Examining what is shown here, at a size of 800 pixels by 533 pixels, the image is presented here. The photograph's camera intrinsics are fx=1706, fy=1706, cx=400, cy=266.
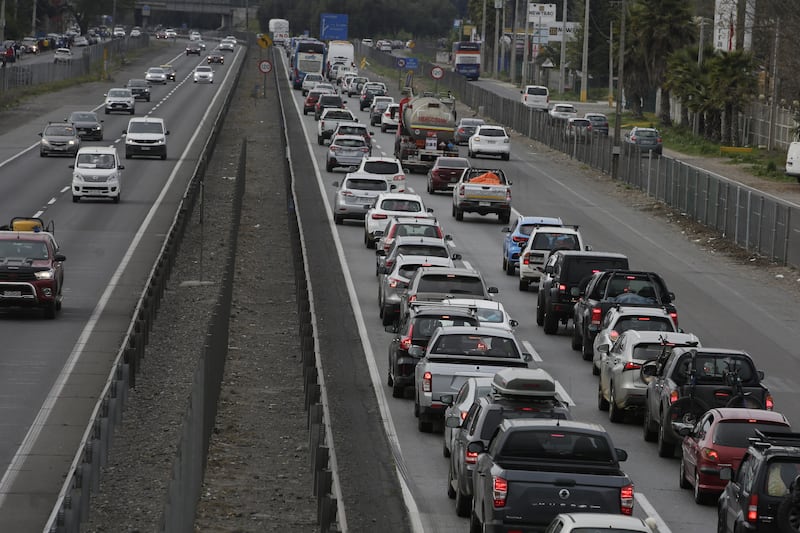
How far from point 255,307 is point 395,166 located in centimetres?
1965

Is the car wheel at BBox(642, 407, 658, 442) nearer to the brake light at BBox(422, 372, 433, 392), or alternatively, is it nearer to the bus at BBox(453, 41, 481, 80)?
the brake light at BBox(422, 372, 433, 392)

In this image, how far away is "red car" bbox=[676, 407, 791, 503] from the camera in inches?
734

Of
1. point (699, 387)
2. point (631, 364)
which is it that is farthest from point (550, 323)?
point (699, 387)

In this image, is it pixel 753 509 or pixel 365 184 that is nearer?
pixel 753 509

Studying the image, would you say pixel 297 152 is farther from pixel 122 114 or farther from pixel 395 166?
pixel 122 114

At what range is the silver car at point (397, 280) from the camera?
32.1 meters

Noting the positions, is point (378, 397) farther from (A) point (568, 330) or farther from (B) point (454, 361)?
(A) point (568, 330)

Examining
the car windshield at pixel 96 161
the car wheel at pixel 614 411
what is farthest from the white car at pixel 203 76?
the car wheel at pixel 614 411

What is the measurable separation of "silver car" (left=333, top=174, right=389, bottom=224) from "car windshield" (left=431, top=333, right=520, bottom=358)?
25878 mm

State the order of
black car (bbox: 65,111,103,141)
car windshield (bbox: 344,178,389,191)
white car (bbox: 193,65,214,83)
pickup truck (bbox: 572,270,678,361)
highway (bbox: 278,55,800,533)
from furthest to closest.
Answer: white car (bbox: 193,65,214,83) → black car (bbox: 65,111,103,141) → car windshield (bbox: 344,178,389,191) → pickup truck (bbox: 572,270,678,361) → highway (bbox: 278,55,800,533)

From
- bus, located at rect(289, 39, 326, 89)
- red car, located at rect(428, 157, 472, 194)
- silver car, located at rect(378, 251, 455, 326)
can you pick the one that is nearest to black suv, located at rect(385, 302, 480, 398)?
silver car, located at rect(378, 251, 455, 326)

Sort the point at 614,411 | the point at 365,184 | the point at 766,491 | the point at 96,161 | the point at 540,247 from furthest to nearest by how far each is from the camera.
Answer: the point at 96,161 → the point at 365,184 → the point at 540,247 → the point at 614,411 → the point at 766,491

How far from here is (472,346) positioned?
908 inches

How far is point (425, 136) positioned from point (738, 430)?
49988mm
